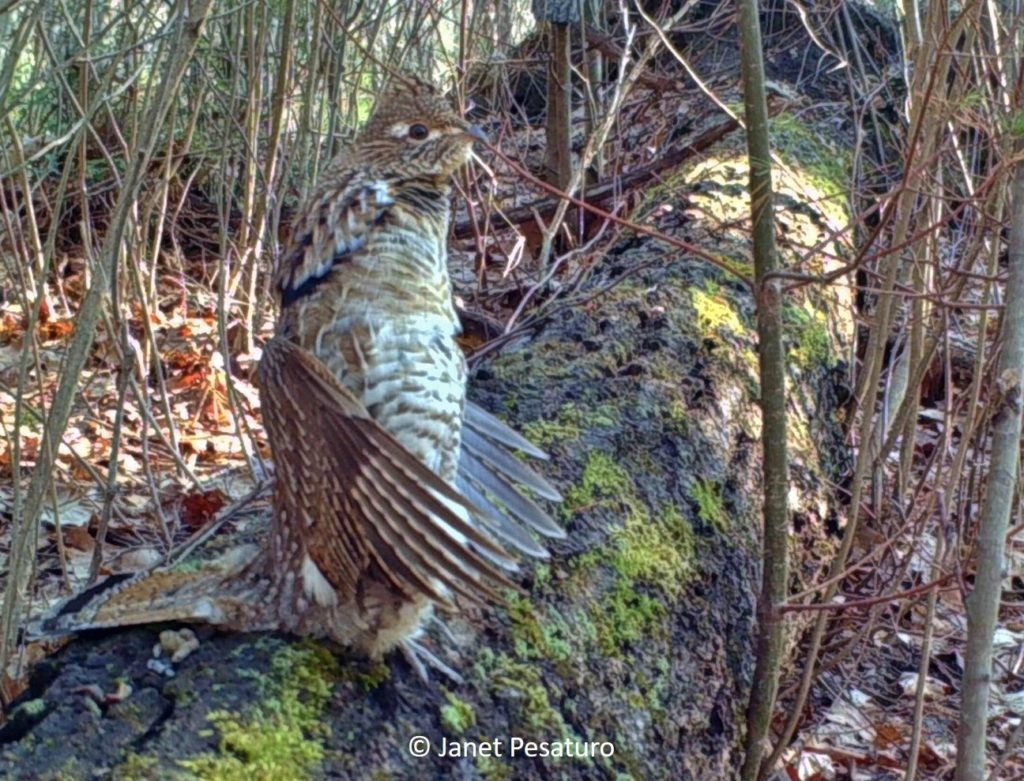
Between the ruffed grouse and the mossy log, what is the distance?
3.7 inches

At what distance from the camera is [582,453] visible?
3.13 metres

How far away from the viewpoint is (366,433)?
2.10m

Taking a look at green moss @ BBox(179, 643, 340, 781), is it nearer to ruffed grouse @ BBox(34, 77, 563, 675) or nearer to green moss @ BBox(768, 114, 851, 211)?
ruffed grouse @ BBox(34, 77, 563, 675)

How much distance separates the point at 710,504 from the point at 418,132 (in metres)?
1.33

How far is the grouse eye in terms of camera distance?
2431 mm

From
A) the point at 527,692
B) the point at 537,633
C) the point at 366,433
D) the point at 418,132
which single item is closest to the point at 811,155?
the point at 418,132

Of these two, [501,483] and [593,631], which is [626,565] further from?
[501,483]

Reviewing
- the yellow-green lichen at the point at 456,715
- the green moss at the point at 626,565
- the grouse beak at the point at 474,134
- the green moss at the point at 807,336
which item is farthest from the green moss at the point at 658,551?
the green moss at the point at 807,336

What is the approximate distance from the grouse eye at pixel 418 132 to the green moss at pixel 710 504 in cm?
127

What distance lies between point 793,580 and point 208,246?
3.87 metres

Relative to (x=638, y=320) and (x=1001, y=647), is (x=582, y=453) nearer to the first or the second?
(x=638, y=320)

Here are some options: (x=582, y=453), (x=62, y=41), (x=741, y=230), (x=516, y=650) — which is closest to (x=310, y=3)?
(x=62, y=41)

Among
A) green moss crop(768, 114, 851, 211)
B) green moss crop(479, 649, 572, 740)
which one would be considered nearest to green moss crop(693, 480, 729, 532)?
green moss crop(479, 649, 572, 740)

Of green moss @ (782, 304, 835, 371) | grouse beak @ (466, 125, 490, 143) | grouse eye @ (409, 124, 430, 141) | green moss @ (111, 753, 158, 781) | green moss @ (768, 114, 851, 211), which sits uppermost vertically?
green moss @ (768, 114, 851, 211)
